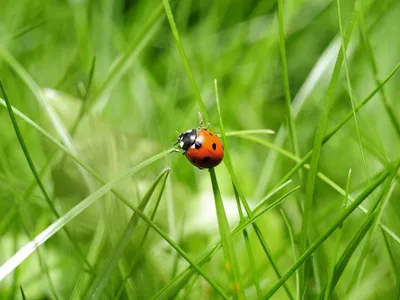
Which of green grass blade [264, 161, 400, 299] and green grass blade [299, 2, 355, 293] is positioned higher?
green grass blade [299, 2, 355, 293]

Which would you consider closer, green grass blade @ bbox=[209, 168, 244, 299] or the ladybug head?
green grass blade @ bbox=[209, 168, 244, 299]

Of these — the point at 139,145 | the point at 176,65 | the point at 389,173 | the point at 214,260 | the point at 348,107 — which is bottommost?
the point at 389,173

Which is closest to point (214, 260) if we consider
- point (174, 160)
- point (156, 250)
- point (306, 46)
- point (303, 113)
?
point (156, 250)

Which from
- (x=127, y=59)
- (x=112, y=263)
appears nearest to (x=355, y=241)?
(x=112, y=263)

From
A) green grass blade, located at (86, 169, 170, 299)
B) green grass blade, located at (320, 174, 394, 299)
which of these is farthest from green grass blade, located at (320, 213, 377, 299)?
green grass blade, located at (86, 169, 170, 299)

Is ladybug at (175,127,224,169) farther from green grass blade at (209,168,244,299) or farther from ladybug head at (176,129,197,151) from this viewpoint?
green grass blade at (209,168,244,299)

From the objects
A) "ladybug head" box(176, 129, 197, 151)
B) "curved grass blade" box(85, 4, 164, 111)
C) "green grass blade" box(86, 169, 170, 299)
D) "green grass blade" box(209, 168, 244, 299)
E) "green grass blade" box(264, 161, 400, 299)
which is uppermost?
"curved grass blade" box(85, 4, 164, 111)

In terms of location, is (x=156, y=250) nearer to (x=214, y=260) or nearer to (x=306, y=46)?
(x=214, y=260)
